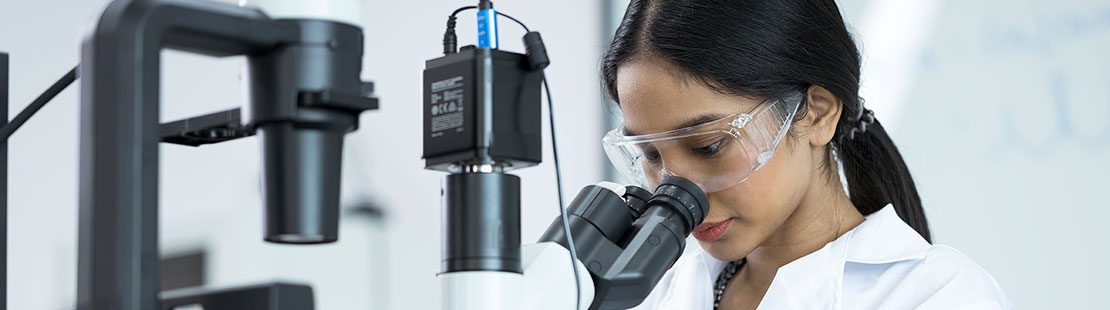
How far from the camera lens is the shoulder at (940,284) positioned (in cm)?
115

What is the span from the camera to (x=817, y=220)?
138 centimetres

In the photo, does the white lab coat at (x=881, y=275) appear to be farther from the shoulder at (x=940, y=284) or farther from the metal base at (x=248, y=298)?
the metal base at (x=248, y=298)

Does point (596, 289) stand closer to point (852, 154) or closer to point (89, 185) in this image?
point (89, 185)

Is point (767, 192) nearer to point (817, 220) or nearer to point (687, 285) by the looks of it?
point (817, 220)

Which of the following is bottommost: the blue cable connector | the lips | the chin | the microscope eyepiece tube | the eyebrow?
the chin

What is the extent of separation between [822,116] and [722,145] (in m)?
0.19

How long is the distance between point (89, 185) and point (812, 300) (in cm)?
98

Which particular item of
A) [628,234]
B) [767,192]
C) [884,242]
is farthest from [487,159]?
[884,242]

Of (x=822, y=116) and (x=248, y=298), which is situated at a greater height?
(x=822, y=116)

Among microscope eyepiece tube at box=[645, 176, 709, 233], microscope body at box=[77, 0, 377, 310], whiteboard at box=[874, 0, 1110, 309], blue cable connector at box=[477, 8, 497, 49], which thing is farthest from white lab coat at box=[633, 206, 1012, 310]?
microscope body at box=[77, 0, 377, 310]

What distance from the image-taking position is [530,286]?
2.35 ft

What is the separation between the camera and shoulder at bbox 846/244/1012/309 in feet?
3.77

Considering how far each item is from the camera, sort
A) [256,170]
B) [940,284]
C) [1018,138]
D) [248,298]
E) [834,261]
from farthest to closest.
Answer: [256,170] < [1018,138] < [834,261] < [940,284] < [248,298]

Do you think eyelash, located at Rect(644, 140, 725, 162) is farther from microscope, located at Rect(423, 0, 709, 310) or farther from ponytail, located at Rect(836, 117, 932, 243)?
microscope, located at Rect(423, 0, 709, 310)
